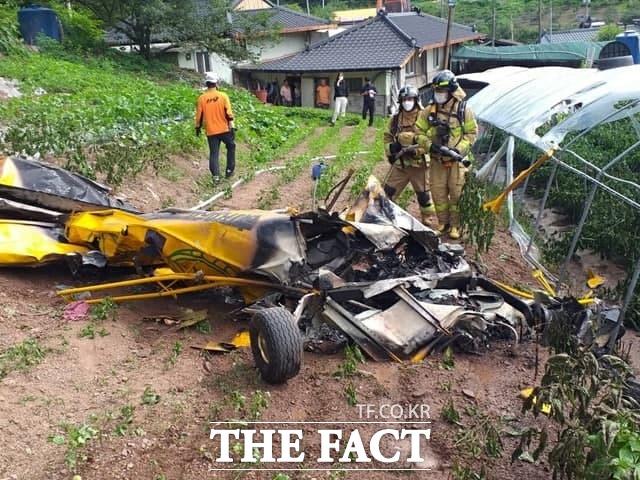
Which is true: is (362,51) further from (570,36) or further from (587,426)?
(587,426)

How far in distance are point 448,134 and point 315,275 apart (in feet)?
11.3

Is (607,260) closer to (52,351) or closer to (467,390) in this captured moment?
(467,390)

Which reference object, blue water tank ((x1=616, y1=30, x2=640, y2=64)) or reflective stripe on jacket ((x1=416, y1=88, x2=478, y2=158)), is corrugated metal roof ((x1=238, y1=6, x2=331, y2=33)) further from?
reflective stripe on jacket ((x1=416, y1=88, x2=478, y2=158))

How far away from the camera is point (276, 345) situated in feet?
13.6

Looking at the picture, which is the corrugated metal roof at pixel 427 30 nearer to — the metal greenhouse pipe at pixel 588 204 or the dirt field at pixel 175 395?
the metal greenhouse pipe at pixel 588 204

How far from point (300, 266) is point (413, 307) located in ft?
2.88

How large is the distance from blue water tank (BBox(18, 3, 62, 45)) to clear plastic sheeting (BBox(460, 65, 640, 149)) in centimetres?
1428

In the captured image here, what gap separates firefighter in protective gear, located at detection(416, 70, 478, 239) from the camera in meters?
7.61

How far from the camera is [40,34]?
19875 millimetres

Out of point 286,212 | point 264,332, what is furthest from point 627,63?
point 264,332

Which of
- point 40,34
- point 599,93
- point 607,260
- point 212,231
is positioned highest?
point 40,34

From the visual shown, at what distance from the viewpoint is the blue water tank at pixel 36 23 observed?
19828 millimetres

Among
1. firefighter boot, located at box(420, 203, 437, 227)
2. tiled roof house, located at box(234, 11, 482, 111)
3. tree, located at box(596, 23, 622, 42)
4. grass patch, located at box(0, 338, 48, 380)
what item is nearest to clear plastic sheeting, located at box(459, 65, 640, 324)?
firefighter boot, located at box(420, 203, 437, 227)

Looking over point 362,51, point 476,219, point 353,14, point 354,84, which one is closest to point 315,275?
point 476,219
